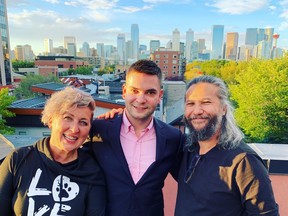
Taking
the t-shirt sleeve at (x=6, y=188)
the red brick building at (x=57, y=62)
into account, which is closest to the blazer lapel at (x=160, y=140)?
the t-shirt sleeve at (x=6, y=188)

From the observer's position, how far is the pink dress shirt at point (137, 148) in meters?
1.76

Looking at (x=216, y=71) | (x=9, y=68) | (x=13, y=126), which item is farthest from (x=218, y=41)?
(x=13, y=126)

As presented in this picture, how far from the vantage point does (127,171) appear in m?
1.69

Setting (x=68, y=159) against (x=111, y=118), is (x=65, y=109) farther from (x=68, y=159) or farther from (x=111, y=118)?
(x=111, y=118)

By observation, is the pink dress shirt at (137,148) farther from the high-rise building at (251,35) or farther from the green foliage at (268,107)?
the high-rise building at (251,35)

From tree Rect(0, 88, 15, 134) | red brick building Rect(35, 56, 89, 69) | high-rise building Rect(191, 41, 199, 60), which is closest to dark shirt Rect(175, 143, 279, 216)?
tree Rect(0, 88, 15, 134)

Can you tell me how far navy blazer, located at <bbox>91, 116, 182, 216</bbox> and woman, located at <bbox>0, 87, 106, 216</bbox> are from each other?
0.36 ft

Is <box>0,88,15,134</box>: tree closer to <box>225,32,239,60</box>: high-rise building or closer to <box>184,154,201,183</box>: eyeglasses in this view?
<box>184,154,201,183</box>: eyeglasses

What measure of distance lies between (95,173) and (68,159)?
20 centimetres

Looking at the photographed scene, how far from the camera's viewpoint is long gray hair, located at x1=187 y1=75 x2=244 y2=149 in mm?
1492

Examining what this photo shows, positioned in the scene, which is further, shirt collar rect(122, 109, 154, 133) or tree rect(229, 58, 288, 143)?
tree rect(229, 58, 288, 143)

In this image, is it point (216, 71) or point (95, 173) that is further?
point (216, 71)

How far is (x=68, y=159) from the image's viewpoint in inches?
63.1

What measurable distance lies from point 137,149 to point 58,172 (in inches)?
22.7
